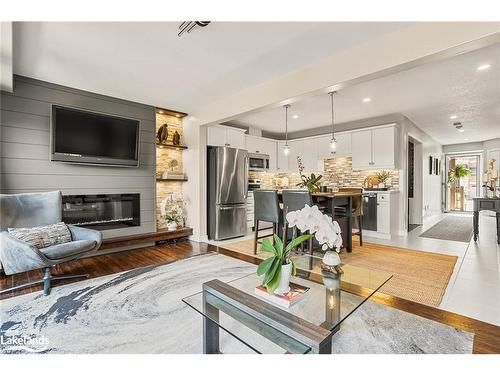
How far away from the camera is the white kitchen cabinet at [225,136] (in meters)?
5.00

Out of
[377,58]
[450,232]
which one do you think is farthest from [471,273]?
[450,232]

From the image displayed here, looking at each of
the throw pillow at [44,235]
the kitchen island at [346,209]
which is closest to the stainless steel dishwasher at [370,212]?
the kitchen island at [346,209]

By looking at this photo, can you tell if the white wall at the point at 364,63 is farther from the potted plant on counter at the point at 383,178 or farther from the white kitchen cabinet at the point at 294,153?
→ the potted plant on counter at the point at 383,178

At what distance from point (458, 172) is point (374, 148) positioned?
6.76 meters

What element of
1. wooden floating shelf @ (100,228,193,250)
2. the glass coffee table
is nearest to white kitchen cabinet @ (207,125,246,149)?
wooden floating shelf @ (100,228,193,250)

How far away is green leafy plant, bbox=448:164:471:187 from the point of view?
9.59 m

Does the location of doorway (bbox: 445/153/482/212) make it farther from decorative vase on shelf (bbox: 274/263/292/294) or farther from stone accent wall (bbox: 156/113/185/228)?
decorative vase on shelf (bbox: 274/263/292/294)

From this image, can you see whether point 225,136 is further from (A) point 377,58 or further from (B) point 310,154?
(A) point 377,58

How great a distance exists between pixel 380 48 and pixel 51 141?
4165mm

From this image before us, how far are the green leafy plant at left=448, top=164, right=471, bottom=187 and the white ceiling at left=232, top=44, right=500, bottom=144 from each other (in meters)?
3.05

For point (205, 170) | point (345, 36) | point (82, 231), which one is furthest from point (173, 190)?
point (345, 36)

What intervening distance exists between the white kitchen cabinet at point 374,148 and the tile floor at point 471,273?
5.10 ft
